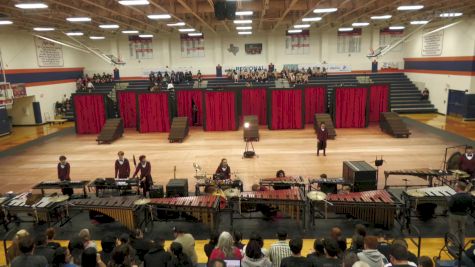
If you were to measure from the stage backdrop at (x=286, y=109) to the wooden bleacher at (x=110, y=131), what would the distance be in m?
8.99

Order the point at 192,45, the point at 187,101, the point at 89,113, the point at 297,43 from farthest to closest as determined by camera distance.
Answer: the point at 192,45 < the point at 297,43 < the point at 187,101 < the point at 89,113

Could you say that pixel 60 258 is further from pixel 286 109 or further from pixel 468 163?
pixel 286 109

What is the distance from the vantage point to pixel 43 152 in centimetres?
1734

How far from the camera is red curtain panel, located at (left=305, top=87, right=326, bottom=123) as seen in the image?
21.7 meters

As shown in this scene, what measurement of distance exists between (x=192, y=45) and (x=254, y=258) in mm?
28832

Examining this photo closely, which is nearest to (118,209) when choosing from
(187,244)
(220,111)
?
(187,244)

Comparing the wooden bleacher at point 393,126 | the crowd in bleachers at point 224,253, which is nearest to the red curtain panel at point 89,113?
the crowd in bleachers at point 224,253

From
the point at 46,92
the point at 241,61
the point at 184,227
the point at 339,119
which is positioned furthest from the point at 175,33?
the point at 184,227

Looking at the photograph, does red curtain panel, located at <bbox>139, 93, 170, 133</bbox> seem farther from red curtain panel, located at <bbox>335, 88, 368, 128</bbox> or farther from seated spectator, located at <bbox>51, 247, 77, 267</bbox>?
seated spectator, located at <bbox>51, 247, 77, 267</bbox>

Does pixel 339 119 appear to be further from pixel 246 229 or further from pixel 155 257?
pixel 155 257

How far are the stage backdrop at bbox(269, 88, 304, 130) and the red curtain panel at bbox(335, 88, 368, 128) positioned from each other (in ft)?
7.45

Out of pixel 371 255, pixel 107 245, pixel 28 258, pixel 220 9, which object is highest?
pixel 220 9

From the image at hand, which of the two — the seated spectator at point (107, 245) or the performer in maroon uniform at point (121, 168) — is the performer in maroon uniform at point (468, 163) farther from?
the performer in maroon uniform at point (121, 168)

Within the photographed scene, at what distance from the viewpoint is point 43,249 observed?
5.78 meters
